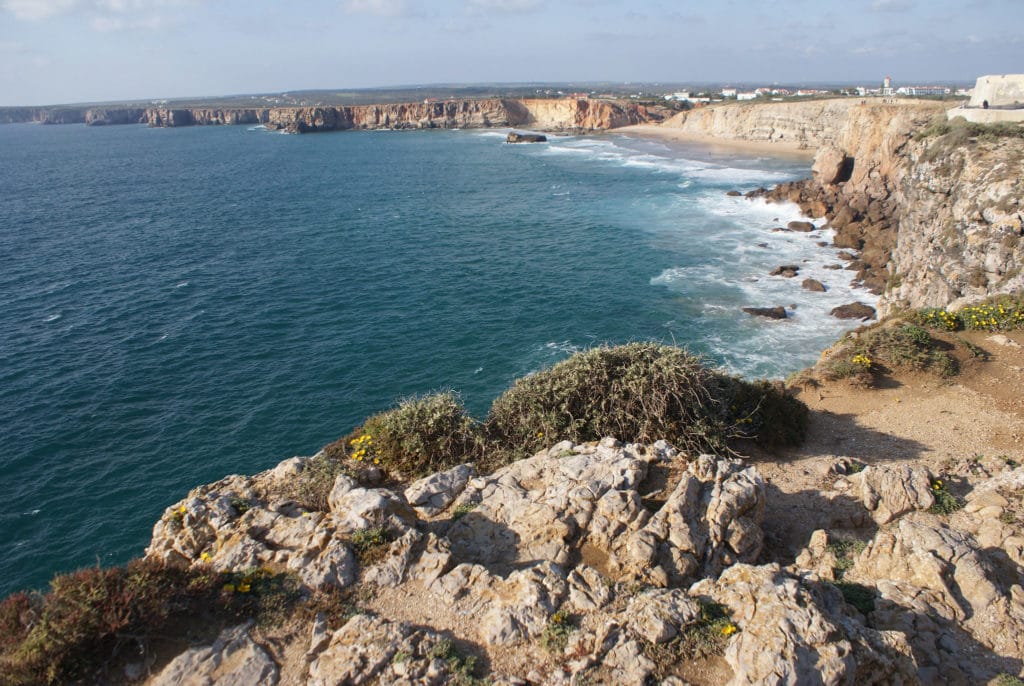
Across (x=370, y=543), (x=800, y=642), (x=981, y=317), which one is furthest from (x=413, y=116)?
(x=800, y=642)

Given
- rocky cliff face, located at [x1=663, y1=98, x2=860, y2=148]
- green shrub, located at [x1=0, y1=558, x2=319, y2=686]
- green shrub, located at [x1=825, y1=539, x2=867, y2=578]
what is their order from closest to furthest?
green shrub, located at [x1=0, y1=558, x2=319, y2=686], green shrub, located at [x1=825, y1=539, x2=867, y2=578], rocky cliff face, located at [x1=663, y1=98, x2=860, y2=148]

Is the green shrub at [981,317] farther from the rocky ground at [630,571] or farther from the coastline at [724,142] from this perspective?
the coastline at [724,142]

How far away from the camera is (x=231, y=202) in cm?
6931

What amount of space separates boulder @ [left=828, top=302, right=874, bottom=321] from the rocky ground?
936 inches

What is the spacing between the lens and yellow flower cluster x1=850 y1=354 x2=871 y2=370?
59.4 ft

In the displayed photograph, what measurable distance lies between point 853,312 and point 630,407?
2786 centimetres

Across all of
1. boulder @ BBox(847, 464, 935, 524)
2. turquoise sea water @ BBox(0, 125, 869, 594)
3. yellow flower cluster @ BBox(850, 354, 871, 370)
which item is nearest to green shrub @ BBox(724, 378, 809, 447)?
boulder @ BBox(847, 464, 935, 524)

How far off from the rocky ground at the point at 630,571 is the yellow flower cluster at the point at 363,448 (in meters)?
1.37

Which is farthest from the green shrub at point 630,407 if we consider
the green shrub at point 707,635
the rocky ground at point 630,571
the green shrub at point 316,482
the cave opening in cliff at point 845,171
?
the cave opening in cliff at point 845,171

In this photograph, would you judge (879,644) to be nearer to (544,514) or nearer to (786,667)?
(786,667)

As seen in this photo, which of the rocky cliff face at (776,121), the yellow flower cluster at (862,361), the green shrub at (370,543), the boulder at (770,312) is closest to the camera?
the green shrub at (370,543)

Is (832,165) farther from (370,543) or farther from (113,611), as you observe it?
(113,611)

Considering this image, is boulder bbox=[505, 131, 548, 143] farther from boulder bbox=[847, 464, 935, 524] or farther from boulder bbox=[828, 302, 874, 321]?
boulder bbox=[847, 464, 935, 524]

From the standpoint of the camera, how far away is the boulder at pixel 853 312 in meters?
34.4
